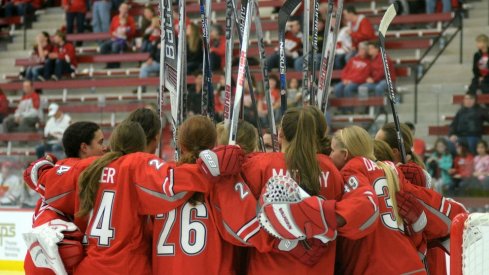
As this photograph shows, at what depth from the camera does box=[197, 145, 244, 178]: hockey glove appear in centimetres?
350

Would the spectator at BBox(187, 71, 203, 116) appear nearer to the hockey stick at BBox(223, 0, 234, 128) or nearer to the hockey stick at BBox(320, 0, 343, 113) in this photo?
the hockey stick at BBox(320, 0, 343, 113)

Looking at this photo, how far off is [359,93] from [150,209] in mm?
5306

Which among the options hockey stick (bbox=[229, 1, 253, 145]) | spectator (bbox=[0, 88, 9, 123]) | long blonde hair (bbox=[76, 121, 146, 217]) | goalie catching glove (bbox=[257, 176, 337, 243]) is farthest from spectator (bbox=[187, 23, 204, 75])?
goalie catching glove (bbox=[257, 176, 337, 243])

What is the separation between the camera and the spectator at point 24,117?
9375 millimetres

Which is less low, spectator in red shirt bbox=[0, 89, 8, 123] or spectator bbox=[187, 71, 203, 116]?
spectator bbox=[187, 71, 203, 116]

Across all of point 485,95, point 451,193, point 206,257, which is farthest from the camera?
point 485,95

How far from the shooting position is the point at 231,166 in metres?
→ 3.52

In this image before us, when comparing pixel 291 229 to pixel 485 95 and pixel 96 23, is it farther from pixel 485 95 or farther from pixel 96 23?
pixel 96 23

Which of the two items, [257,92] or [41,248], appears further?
[257,92]

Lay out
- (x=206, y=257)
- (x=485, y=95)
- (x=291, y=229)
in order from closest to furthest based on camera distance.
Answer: (x=291, y=229), (x=206, y=257), (x=485, y=95)

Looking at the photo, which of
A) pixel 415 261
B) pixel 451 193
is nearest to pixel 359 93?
pixel 451 193

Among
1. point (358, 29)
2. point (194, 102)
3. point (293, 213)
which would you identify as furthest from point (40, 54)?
point (293, 213)

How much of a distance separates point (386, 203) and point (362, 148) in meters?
0.24

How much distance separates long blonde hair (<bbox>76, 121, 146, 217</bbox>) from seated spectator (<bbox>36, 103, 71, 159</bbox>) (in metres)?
4.91
